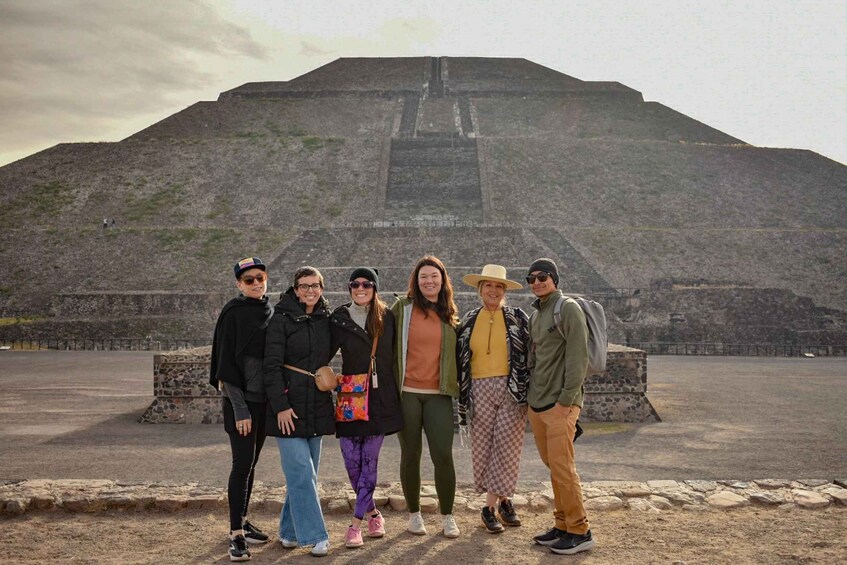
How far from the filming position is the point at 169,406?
11.1 meters

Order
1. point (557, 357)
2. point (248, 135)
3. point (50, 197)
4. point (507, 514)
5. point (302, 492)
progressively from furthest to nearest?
point (248, 135), point (50, 197), point (507, 514), point (557, 357), point (302, 492)

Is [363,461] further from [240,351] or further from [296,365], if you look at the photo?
[240,351]

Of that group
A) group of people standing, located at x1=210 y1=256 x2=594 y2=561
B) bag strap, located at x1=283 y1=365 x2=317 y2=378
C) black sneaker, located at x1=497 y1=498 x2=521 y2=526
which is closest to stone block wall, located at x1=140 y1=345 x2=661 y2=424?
black sneaker, located at x1=497 y1=498 x2=521 y2=526

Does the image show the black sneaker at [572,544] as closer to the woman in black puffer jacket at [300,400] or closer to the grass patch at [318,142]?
the woman in black puffer jacket at [300,400]

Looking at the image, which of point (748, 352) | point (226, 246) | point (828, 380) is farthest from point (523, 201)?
point (828, 380)

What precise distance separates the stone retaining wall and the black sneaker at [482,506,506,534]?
47 centimetres

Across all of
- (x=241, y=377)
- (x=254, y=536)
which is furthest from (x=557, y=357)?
(x=254, y=536)

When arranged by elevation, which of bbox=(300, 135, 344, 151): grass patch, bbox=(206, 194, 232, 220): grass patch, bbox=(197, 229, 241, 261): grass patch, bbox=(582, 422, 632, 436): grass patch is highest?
bbox=(300, 135, 344, 151): grass patch

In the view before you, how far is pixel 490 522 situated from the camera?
6.01 meters

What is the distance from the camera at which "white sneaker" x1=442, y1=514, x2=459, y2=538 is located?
19.3 feet

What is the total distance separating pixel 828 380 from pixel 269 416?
13535mm

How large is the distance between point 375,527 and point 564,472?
1343 mm

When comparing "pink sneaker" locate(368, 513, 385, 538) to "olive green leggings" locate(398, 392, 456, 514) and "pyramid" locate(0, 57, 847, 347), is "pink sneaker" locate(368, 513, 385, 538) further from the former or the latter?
"pyramid" locate(0, 57, 847, 347)

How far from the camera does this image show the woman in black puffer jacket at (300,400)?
550 centimetres
